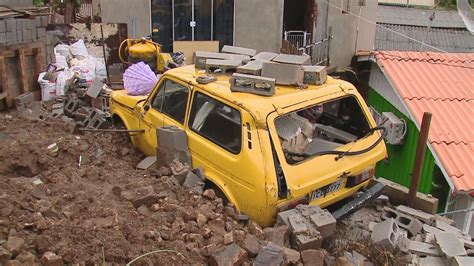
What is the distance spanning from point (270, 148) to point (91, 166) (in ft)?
7.62

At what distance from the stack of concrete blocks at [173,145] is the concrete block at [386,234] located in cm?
210

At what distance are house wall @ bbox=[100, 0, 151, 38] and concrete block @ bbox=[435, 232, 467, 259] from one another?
9995 mm

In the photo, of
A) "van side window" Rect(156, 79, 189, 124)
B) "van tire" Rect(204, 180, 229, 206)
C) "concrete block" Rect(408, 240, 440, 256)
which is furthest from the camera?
"van side window" Rect(156, 79, 189, 124)

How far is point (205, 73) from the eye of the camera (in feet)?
18.8

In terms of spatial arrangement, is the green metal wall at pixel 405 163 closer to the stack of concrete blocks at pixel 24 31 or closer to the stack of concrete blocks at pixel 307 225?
the stack of concrete blocks at pixel 307 225

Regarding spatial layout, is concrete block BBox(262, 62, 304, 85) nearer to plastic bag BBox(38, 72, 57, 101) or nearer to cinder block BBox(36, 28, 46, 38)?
plastic bag BBox(38, 72, 57, 101)

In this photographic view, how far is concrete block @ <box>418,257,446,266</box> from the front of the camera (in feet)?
14.9

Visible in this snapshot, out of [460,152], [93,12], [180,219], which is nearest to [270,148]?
[180,219]

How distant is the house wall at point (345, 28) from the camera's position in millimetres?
14609

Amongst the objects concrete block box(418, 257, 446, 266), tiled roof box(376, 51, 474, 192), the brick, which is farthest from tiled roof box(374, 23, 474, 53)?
the brick

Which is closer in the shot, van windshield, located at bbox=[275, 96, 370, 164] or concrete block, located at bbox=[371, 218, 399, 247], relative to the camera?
concrete block, located at bbox=[371, 218, 399, 247]

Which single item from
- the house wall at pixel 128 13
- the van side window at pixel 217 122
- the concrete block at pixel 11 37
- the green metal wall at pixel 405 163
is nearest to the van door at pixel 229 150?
the van side window at pixel 217 122

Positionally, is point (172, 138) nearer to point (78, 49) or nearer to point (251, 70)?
point (251, 70)

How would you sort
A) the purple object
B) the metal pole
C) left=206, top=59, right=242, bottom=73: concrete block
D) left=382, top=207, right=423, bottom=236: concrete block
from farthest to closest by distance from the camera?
the purple object
the metal pole
left=206, top=59, right=242, bottom=73: concrete block
left=382, top=207, right=423, bottom=236: concrete block
